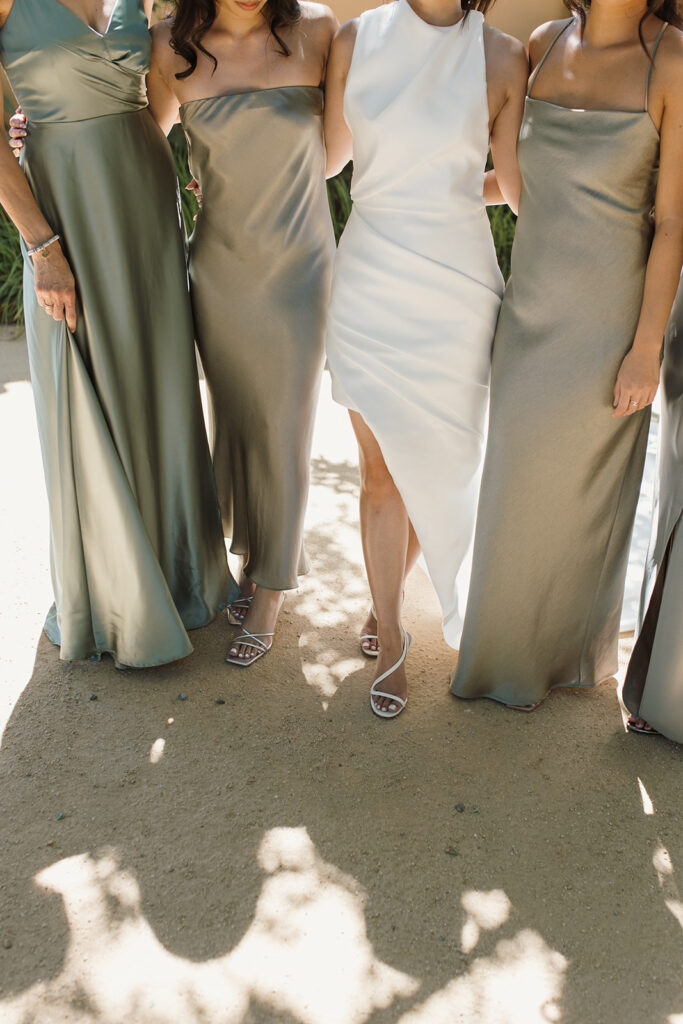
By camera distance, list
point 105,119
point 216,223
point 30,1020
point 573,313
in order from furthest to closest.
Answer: point 216,223 → point 105,119 → point 573,313 → point 30,1020

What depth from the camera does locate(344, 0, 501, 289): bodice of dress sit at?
250cm

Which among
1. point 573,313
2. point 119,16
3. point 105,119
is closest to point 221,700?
point 573,313

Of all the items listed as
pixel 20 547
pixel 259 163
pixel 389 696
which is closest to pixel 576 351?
pixel 259 163

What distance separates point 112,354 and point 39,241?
381mm

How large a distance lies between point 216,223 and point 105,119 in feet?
1.39

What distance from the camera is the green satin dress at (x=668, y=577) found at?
103 inches

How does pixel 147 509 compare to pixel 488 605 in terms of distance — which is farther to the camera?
pixel 147 509

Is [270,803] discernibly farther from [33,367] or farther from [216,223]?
[216,223]

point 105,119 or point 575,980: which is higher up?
point 105,119

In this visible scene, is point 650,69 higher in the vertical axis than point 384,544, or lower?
higher

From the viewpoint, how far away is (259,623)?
3.23 m

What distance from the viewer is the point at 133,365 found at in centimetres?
285

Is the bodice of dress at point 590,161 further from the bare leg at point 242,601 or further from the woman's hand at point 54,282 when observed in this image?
the bare leg at point 242,601

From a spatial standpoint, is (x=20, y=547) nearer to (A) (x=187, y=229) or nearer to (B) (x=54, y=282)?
(B) (x=54, y=282)
